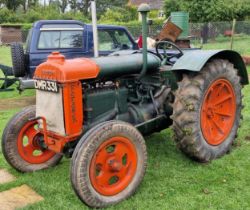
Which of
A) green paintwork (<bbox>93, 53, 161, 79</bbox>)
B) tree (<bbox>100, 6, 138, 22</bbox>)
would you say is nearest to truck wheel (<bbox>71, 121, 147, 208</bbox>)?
green paintwork (<bbox>93, 53, 161, 79</bbox>)

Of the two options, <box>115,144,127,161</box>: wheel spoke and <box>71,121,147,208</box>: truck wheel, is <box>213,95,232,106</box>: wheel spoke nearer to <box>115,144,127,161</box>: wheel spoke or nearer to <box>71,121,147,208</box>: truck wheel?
<box>71,121,147,208</box>: truck wheel

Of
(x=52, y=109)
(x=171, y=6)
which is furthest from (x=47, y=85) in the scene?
(x=171, y=6)

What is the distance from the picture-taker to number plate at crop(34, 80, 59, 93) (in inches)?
150

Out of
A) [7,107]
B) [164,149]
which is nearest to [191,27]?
[7,107]

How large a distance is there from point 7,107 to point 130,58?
204 inches

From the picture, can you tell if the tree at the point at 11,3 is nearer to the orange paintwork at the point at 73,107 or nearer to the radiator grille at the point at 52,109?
the radiator grille at the point at 52,109

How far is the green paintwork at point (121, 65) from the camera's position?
416 centimetres

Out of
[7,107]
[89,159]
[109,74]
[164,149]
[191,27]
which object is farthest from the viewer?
[191,27]

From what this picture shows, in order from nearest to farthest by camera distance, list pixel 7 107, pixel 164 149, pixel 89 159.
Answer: pixel 89 159 → pixel 164 149 → pixel 7 107

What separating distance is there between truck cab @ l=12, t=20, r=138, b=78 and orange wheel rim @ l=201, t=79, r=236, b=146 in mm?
5569

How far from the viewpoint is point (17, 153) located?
4.54 metres

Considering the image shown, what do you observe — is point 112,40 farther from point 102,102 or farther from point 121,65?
point 102,102

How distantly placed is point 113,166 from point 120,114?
804 mm

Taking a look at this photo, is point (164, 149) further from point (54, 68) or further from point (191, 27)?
point (191, 27)
